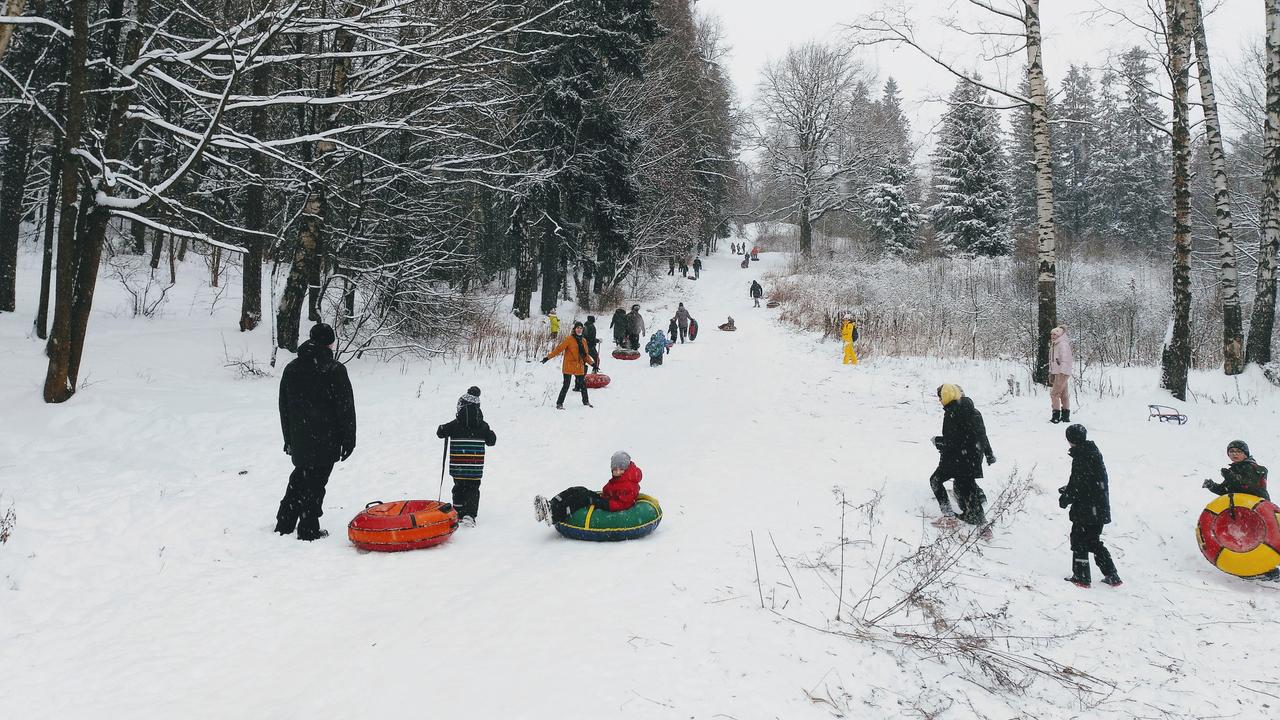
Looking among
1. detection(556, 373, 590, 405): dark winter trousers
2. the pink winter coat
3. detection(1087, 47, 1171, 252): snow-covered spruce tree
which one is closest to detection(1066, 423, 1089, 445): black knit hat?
the pink winter coat

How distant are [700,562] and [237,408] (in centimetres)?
773

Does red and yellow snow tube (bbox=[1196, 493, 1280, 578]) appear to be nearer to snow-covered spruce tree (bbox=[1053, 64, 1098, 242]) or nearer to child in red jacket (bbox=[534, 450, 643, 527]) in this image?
child in red jacket (bbox=[534, 450, 643, 527])

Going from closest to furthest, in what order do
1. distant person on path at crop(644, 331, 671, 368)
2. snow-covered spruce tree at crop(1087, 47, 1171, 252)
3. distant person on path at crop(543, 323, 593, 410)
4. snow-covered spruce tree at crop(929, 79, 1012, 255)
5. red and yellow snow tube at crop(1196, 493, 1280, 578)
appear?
red and yellow snow tube at crop(1196, 493, 1280, 578)
distant person on path at crop(543, 323, 593, 410)
distant person on path at crop(644, 331, 671, 368)
snow-covered spruce tree at crop(929, 79, 1012, 255)
snow-covered spruce tree at crop(1087, 47, 1171, 252)

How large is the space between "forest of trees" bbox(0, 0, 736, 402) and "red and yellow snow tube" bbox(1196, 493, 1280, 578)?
318 inches

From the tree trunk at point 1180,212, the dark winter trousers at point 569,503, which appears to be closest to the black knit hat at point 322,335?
the dark winter trousers at point 569,503

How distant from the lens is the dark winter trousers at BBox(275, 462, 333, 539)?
5.73 meters

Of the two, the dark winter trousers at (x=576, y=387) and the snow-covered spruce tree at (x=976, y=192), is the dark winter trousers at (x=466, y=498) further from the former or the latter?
the snow-covered spruce tree at (x=976, y=192)

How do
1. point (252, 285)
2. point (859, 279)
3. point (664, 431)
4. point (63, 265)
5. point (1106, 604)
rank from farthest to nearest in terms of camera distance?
point (859, 279) → point (252, 285) → point (664, 431) → point (63, 265) → point (1106, 604)

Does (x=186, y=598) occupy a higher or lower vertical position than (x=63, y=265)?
lower

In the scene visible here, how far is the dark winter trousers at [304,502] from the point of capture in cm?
573

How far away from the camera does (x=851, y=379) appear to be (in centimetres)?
1520

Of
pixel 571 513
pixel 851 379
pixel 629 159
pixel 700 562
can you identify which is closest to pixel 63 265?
pixel 571 513

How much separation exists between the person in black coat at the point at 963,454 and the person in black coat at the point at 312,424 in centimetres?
621

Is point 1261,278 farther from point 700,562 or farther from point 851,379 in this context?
point 700,562
